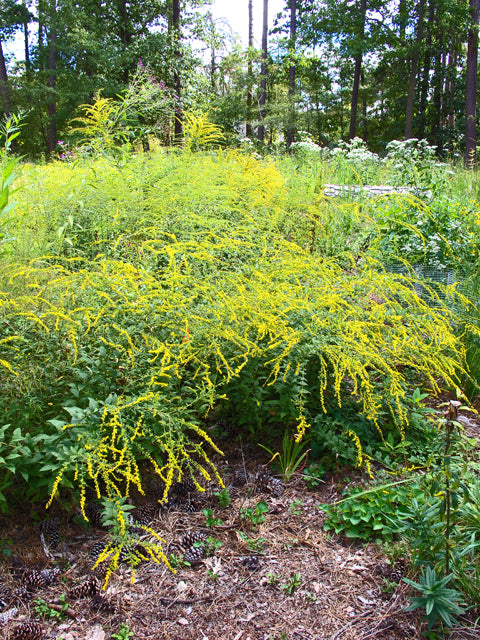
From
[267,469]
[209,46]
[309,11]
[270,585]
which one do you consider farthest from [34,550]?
[309,11]

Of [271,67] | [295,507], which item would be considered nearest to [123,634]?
[295,507]

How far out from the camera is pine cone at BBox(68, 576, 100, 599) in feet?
5.24

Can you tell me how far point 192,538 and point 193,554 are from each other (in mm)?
70

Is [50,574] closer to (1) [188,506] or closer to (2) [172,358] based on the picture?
(1) [188,506]

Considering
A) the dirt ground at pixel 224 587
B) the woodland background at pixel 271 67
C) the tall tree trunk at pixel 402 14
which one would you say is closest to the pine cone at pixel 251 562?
the dirt ground at pixel 224 587

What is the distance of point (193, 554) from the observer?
69.9 inches

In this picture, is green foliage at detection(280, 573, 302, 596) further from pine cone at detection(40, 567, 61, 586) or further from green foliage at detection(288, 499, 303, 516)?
pine cone at detection(40, 567, 61, 586)

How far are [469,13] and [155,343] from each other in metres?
17.7

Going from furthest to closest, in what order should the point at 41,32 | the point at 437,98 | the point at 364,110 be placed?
the point at 364,110 < the point at 437,98 < the point at 41,32

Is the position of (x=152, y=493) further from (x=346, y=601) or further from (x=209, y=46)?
(x=209, y=46)

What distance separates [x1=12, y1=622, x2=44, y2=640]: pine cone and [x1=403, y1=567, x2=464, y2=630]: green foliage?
115 cm

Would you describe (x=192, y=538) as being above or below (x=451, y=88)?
below

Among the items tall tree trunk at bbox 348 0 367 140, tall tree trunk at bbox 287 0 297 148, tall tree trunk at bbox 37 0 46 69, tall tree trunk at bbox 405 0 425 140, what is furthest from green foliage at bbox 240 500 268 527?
tall tree trunk at bbox 37 0 46 69

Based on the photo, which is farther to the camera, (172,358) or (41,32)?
(41,32)
